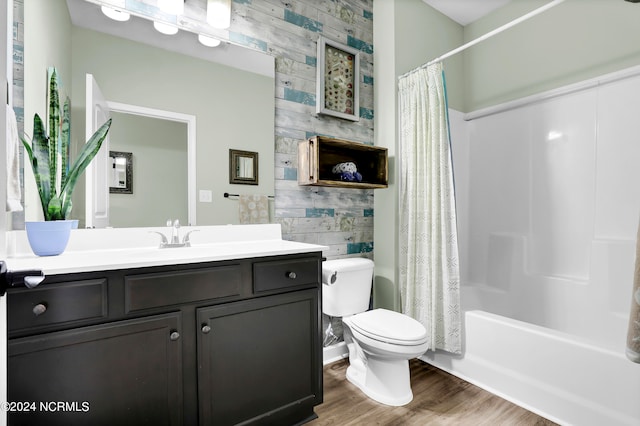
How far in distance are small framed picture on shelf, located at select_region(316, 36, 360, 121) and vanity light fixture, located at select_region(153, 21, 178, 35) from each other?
90 centimetres

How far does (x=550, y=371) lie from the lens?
1626mm

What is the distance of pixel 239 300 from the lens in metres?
1.36

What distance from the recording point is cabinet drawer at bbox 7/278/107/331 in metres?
0.96

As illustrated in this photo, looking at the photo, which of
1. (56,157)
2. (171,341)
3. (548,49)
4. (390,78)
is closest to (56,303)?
(171,341)

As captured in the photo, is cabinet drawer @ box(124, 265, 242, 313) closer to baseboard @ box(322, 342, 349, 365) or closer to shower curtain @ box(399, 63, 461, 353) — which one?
baseboard @ box(322, 342, 349, 365)

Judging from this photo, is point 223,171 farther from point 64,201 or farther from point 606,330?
point 606,330

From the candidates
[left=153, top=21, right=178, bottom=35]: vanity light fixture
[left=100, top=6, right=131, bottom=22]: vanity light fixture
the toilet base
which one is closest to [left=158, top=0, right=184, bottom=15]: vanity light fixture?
[left=153, top=21, right=178, bottom=35]: vanity light fixture

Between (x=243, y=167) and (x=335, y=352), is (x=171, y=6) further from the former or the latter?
Result: (x=335, y=352)

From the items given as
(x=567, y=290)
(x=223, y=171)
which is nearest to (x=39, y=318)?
(x=223, y=171)

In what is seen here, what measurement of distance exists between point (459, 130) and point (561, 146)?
2.52ft

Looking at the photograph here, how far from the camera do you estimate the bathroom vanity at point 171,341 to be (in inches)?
39.4

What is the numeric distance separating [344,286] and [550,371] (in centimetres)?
114

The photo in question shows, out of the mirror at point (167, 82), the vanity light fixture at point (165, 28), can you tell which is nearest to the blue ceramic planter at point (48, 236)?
the mirror at point (167, 82)

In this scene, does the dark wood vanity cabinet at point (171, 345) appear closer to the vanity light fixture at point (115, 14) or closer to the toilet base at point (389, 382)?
the toilet base at point (389, 382)
